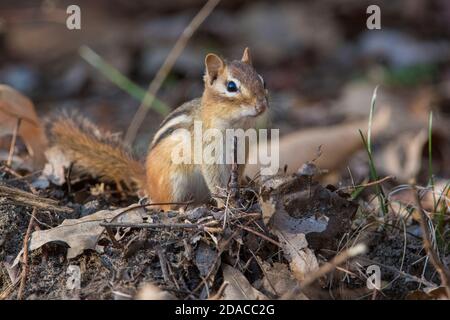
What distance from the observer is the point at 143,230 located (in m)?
3.53

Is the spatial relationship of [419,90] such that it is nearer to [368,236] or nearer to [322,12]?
[322,12]

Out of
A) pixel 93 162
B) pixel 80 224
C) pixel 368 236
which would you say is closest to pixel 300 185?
pixel 368 236

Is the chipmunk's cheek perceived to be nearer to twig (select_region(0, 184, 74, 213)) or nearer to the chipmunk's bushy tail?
the chipmunk's bushy tail

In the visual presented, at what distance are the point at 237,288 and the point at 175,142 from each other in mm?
1690

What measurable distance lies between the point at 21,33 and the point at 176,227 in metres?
7.31

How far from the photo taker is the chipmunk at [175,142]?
4.51 meters

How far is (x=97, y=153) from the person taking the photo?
199 inches

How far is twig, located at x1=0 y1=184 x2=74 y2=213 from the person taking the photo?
3904 millimetres

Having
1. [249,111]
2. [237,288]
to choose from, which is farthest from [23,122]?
[237,288]

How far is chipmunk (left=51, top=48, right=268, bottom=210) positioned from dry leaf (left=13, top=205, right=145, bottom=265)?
0.67m

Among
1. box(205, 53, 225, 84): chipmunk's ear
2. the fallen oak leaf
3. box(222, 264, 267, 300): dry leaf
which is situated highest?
box(205, 53, 225, 84): chipmunk's ear

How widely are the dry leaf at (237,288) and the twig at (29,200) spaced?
3.47ft

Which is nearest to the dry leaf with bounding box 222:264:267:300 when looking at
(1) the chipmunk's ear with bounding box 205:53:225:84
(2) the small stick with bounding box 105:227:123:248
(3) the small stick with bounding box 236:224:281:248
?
(3) the small stick with bounding box 236:224:281:248

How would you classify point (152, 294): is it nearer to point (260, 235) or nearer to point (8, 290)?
point (260, 235)
